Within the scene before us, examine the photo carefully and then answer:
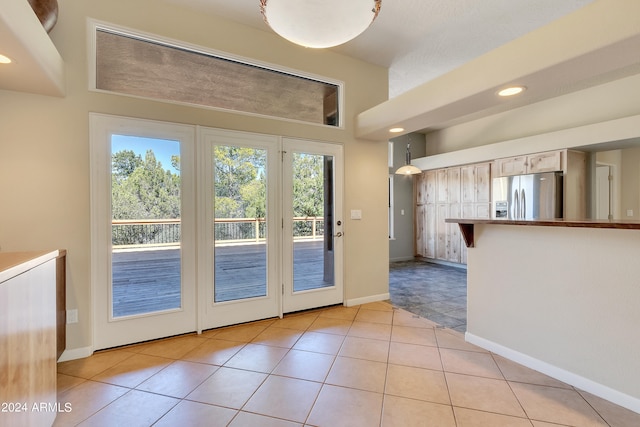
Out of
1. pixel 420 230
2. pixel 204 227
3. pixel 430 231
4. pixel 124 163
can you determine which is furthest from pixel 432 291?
pixel 124 163

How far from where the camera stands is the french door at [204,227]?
8.62 feet

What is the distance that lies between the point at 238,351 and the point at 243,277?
0.83m

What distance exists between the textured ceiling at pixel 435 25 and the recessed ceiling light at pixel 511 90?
1.06 metres

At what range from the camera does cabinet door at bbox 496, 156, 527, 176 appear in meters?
5.04

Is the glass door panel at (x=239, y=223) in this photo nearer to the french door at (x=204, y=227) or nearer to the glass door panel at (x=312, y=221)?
the french door at (x=204, y=227)

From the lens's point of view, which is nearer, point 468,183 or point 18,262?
point 18,262

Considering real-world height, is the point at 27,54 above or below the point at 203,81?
below

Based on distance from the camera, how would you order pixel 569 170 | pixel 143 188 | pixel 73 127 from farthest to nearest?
pixel 569 170 < pixel 143 188 < pixel 73 127

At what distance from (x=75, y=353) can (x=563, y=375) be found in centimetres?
380

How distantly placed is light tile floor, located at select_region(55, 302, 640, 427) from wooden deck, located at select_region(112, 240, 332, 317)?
38 centimetres

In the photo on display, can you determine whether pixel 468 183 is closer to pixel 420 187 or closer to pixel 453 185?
pixel 453 185

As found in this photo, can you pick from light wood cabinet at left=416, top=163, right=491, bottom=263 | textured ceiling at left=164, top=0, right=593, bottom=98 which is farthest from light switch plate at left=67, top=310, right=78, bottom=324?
light wood cabinet at left=416, top=163, right=491, bottom=263

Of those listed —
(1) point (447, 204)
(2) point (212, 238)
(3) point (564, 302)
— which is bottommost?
(3) point (564, 302)

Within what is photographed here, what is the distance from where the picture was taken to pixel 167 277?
2885mm
